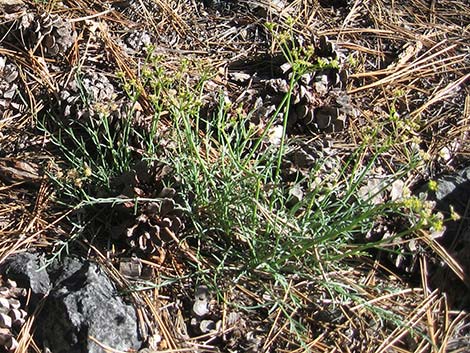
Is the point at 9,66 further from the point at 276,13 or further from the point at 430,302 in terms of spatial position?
the point at 430,302

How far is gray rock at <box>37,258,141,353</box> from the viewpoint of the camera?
188 cm

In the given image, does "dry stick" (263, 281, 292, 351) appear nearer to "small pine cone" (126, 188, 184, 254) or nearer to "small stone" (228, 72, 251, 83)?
"small pine cone" (126, 188, 184, 254)

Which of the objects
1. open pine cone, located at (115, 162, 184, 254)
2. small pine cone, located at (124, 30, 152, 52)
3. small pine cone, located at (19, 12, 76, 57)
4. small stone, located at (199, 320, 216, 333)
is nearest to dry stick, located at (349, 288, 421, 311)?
small stone, located at (199, 320, 216, 333)

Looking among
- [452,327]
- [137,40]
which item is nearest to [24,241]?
[137,40]

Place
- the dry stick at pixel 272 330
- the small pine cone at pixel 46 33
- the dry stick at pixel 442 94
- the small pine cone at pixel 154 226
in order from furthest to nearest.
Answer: the dry stick at pixel 442 94 → the small pine cone at pixel 46 33 → the small pine cone at pixel 154 226 → the dry stick at pixel 272 330

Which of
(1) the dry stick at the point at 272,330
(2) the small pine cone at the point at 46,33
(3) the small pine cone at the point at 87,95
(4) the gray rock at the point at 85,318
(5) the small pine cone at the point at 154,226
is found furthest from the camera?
(2) the small pine cone at the point at 46,33

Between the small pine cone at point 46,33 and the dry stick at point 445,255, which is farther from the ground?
the small pine cone at point 46,33

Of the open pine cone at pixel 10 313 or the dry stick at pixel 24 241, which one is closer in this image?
the open pine cone at pixel 10 313

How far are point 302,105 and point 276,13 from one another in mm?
590

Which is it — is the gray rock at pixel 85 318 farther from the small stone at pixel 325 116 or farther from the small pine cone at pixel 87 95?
the small stone at pixel 325 116

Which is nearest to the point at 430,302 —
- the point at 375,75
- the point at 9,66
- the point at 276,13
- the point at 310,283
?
the point at 310,283

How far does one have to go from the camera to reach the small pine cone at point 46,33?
2578mm

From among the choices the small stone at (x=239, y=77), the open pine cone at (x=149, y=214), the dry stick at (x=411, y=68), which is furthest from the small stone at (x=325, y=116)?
the open pine cone at (x=149, y=214)

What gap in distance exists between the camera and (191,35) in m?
2.86
